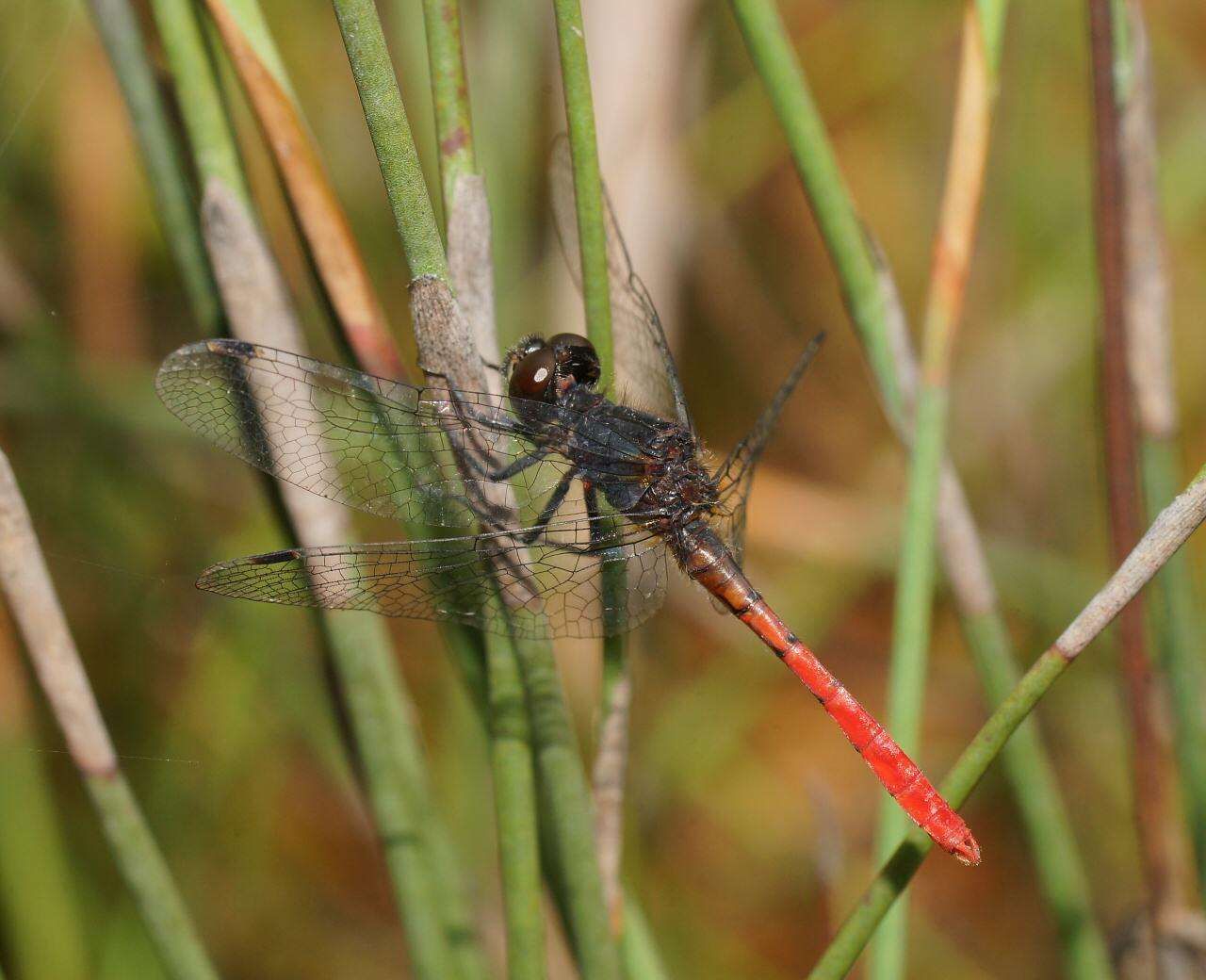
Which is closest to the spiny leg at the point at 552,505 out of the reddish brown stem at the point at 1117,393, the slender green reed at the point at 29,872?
the reddish brown stem at the point at 1117,393

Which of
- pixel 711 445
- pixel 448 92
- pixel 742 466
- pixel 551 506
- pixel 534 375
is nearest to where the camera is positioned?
pixel 448 92

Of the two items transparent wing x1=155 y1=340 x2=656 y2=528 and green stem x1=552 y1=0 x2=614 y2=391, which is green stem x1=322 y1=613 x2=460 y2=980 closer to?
transparent wing x1=155 y1=340 x2=656 y2=528

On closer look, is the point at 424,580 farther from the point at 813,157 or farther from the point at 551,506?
the point at 813,157

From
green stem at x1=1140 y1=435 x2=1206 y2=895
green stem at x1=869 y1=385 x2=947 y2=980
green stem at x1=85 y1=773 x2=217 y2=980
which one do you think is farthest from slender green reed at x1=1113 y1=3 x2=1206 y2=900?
green stem at x1=85 y1=773 x2=217 y2=980

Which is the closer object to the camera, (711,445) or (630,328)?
(630,328)

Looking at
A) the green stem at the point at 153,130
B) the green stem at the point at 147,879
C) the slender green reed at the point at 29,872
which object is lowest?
the green stem at the point at 147,879

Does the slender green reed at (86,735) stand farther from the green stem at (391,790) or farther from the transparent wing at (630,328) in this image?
the transparent wing at (630,328)

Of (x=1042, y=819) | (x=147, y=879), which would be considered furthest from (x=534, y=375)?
(x=1042, y=819)
